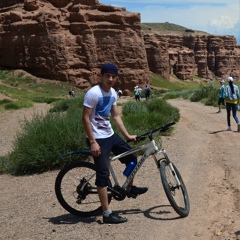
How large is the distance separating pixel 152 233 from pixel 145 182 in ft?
7.30

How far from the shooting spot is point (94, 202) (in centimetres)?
539

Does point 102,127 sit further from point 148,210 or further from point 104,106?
point 148,210

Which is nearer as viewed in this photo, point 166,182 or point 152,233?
point 152,233

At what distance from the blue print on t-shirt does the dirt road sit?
1398 mm

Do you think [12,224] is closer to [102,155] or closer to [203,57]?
[102,155]

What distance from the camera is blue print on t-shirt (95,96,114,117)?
4820mm

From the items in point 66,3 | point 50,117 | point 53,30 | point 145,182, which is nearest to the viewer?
point 145,182

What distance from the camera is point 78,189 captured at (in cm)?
525

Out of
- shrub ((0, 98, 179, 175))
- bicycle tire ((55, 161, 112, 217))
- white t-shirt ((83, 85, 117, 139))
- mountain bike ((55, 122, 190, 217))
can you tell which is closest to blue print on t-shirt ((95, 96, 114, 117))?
white t-shirt ((83, 85, 117, 139))

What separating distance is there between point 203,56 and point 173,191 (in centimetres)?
10171

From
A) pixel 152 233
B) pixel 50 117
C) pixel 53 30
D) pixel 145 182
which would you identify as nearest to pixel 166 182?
pixel 152 233

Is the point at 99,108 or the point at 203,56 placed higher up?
the point at 99,108

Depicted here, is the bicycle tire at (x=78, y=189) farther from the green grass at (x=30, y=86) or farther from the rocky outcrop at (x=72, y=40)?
the rocky outcrop at (x=72, y=40)

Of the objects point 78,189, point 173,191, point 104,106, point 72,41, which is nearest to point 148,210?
point 173,191
